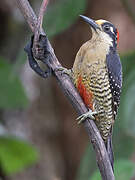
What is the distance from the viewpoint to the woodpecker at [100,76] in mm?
2770

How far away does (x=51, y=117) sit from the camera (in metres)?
4.84

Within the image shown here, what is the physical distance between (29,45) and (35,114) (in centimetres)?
293

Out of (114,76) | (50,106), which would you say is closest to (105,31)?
(114,76)

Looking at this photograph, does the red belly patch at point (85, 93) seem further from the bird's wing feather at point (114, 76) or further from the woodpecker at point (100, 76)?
the bird's wing feather at point (114, 76)

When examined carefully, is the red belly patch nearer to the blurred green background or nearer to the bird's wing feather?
the bird's wing feather

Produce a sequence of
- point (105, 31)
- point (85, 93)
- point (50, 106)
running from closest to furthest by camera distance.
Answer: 1. point (85, 93)
2. point (105, 31)
3. point (50, 106)

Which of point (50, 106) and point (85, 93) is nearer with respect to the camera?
point (85, 93)

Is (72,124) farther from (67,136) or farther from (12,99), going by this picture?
(12,99)


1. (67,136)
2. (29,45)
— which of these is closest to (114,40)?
(29,45)

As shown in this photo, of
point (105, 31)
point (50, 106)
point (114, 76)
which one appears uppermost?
point (105, 31)

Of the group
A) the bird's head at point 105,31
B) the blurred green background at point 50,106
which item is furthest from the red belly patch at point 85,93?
the blurred green background at point 50,106

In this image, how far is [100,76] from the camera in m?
2.79

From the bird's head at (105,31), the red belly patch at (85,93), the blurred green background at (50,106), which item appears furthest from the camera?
the blurred green background at (50,106)

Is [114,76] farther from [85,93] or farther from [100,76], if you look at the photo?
[85,93]
